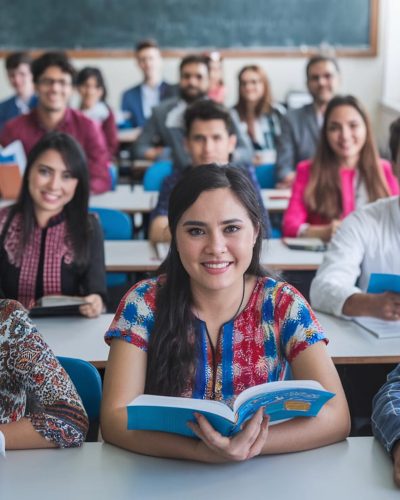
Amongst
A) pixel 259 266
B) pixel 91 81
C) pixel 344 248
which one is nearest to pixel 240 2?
pixel 91 81

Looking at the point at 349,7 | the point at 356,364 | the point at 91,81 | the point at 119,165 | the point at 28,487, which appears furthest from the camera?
the point at 349,7

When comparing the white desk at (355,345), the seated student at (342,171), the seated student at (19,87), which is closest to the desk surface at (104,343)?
the white desk at (355,345)

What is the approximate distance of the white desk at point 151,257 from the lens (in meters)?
3.31

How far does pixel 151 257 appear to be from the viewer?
3445 mm

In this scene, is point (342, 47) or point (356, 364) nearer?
point (356, 364)

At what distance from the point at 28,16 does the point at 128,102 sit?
4.25ft

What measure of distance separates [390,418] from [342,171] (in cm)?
232

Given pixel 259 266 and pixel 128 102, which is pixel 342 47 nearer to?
pixel 128 102

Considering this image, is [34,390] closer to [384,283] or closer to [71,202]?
[384,283]

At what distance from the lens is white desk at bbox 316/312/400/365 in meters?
2.30

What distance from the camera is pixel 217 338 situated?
191 cm

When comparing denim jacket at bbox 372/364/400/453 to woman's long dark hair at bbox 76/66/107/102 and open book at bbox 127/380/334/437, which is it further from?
woman's long dark hair at bbox 76/66/107/102

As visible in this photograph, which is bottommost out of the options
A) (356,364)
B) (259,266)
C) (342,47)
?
(356,364)

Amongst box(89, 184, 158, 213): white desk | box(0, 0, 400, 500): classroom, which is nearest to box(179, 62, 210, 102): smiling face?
box(0, 0, 400, 500): classroom
